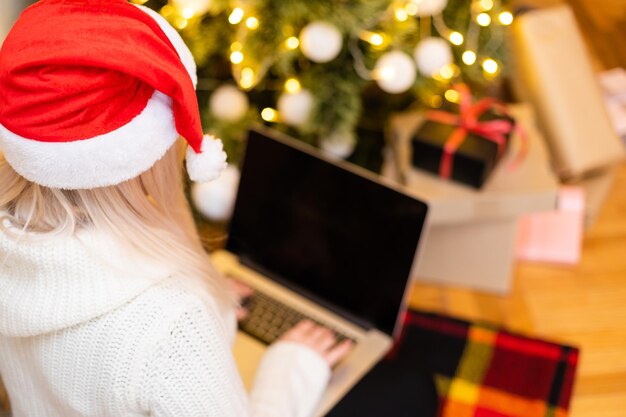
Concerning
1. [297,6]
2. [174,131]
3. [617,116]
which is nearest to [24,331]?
[174,131]

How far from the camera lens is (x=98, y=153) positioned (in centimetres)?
77

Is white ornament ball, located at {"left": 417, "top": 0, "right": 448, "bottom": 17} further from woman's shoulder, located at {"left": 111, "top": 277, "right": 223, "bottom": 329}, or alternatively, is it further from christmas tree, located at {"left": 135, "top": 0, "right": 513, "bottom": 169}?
woman's shoulder, located at {"left": 111, "top": 277, "right": 223, "bottom": 329}

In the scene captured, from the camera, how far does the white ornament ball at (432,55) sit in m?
1.47

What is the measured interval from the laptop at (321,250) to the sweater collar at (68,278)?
0.46 metres

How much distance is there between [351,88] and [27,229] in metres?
0.84

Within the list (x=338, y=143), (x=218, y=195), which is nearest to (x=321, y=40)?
(x=338, y=143)

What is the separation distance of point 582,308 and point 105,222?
1268 mm

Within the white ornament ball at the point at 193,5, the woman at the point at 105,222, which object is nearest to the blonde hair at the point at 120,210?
the woman at the point at 105,222

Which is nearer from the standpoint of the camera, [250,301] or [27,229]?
[27,229]

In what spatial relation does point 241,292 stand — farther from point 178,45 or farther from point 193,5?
point 178,45

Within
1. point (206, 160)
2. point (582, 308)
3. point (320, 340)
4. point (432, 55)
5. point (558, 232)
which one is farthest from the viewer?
point (558, 232)

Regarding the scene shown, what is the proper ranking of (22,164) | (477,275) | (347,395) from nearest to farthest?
(22,164) < (347,395) < (477,275)

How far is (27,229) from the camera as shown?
0.85 m

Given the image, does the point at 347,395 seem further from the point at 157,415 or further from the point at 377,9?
the point at 377,9
